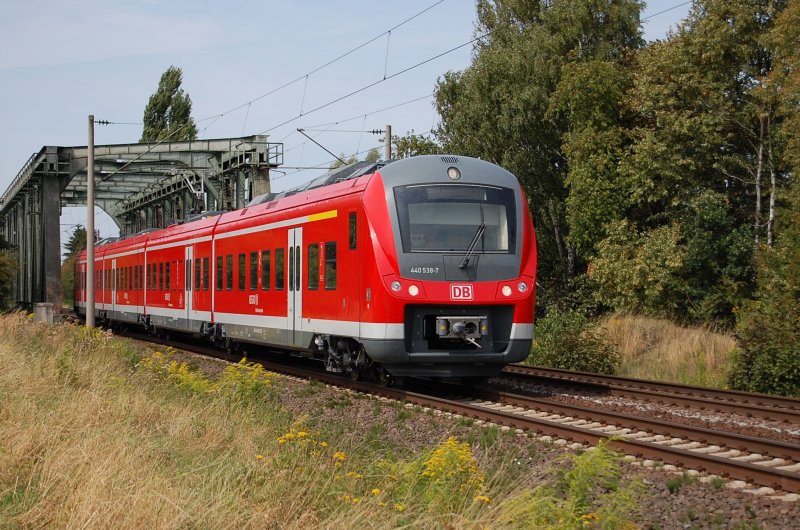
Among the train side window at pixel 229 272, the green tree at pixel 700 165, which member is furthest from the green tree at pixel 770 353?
the green tree at pixel 700 165

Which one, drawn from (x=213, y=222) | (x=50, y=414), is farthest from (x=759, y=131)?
(x=50, y=414)

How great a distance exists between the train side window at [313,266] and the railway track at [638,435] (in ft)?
6.45

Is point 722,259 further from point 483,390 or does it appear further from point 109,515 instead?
point 109,515

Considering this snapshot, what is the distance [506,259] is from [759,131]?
20.6 meters

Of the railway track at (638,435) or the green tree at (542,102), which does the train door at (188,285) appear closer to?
the railway track at (638,435)

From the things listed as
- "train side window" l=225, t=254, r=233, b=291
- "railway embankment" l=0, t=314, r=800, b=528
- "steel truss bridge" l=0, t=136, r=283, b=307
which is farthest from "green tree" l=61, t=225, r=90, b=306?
"railway embankment" l=0, t=314, r=800, b=528

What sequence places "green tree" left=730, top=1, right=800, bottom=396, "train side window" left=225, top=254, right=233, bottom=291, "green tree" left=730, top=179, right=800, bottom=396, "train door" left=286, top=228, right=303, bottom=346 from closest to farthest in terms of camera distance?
"green tree" left=730, top=179, right=800, bottom=396 → "green tree" left=730, top=1, right=800, bottom=396 → "train door" left=286, top=228, right=303, bottom=346 → "train side window" left=225, top=254, right=233, bottom=291

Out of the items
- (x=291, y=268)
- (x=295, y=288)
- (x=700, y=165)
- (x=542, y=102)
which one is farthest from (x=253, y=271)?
(x=542, y=102)

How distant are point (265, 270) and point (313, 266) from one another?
9.13 ft

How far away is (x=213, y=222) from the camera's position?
23.7m

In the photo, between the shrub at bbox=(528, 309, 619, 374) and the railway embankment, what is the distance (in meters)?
7.39

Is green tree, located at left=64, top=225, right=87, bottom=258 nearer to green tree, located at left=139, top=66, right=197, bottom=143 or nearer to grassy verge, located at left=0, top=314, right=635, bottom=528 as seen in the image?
green tree, located at left=139, top=66, right=197, bottom=143

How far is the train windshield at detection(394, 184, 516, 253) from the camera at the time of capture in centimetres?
1370

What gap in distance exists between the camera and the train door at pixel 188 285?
2511cm
